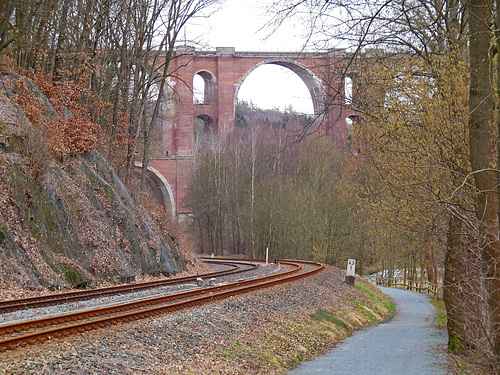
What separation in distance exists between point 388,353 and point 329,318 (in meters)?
3.14

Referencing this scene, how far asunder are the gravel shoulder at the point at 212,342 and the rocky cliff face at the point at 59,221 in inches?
175

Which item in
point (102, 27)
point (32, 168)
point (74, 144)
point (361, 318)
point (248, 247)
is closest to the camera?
point (32, 168)

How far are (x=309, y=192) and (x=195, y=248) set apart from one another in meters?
17.0

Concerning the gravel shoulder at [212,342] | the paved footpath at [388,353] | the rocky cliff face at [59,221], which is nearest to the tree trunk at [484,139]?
the paved footpath at [388,353]

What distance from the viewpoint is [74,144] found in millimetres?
18969

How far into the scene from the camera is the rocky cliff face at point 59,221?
1370 centimetres

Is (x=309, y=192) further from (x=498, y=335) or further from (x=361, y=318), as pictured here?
(x=498, y=335)

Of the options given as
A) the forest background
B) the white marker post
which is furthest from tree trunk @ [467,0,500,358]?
the white marker post

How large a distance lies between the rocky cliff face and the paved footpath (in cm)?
663

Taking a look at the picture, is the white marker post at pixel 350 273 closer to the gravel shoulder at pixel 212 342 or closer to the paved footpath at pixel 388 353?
the paved footpath at pixel 388 353

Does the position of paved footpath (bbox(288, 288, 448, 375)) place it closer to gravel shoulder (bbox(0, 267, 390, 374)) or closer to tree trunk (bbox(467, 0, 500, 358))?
gravel shoulder (bbox(0, 267, 390, 374))

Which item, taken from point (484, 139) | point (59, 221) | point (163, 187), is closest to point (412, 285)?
point (59, 221)

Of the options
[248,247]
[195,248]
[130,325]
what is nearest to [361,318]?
[130,325]

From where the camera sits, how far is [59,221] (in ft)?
51.5
